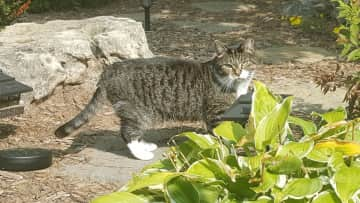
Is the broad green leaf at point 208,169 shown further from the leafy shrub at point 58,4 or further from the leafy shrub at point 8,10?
the leafy shrub at point 58,4

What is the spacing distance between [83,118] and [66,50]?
1623mm

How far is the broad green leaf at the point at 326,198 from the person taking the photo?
101 inches

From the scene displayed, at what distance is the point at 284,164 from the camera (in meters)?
2.60

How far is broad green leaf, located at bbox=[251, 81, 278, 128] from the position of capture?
2.94 meters

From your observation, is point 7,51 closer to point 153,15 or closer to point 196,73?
point 196,73

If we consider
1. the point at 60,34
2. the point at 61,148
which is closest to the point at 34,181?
the point at 61,148

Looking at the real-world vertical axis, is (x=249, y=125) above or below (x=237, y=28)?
above

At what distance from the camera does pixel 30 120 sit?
7.11 m

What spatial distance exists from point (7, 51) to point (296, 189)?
17.3 ft

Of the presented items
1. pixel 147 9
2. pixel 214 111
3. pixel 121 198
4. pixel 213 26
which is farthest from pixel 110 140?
pixel 213 26

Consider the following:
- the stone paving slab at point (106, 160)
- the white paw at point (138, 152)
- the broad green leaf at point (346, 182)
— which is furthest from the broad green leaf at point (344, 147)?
the white paw at point (138, 152)

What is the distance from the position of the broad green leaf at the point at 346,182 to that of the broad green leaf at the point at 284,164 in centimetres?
13

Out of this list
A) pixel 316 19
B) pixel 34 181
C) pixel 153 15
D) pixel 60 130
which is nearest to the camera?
pixel 34 181

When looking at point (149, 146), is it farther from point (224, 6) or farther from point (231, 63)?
point (224, 6)
